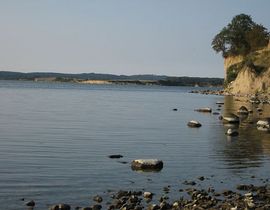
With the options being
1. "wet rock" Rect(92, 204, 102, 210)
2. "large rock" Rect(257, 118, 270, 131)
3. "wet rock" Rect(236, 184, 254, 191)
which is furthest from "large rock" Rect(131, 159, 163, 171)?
"large rock" Rect(257, 118, 270, 131)

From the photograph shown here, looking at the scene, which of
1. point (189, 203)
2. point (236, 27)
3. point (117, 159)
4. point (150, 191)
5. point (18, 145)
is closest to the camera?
point (189, 203)

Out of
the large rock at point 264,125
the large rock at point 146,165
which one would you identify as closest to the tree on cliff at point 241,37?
the large rock at point 264,125

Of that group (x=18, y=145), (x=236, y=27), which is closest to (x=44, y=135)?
(x=18, y=145)

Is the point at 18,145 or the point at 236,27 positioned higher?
the point at 236,27

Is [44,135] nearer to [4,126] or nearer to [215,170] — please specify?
[4,126]

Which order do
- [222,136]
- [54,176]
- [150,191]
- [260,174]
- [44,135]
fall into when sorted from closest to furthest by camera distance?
[150,191] < [54,176] < [260,174] < [44,135] < [222,136]

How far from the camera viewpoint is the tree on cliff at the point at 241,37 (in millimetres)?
134000

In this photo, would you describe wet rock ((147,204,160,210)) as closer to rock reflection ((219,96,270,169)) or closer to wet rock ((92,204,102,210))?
wet rock ((92,204,102,210))

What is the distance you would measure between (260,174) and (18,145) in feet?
39.2

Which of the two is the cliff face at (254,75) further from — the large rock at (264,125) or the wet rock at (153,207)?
the wet rock at (153,207)

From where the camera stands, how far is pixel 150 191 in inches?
652

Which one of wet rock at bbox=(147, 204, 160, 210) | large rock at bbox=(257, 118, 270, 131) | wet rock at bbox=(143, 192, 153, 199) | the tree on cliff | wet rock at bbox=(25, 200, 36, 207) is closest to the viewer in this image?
wet rock at bbox=(147, 204, 160, 210)

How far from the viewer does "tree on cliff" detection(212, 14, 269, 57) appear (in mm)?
134000

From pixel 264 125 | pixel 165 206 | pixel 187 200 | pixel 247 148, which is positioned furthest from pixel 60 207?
pixel 264 125
